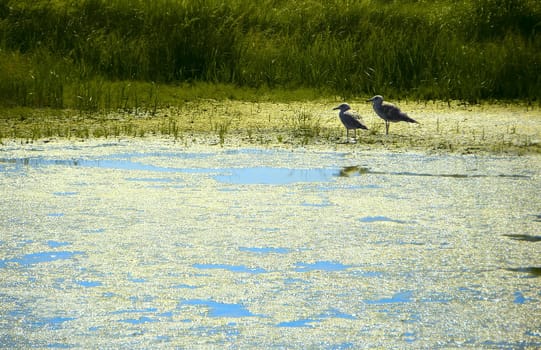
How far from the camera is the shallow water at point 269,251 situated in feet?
12.9

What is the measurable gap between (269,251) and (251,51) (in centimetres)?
703

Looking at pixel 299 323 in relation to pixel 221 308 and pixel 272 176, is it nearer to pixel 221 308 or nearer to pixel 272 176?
pixel 221 308

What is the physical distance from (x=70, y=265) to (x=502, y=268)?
195 centimetres

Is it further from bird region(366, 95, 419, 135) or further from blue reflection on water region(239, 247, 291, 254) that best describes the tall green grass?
blue reflection on water region(239, 247, 291, 254)

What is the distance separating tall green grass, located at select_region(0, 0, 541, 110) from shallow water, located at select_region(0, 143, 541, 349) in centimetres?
314

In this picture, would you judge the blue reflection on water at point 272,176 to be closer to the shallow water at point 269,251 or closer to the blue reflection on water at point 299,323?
the shallow water at point 269,251

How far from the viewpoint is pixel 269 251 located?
5062 millimetres

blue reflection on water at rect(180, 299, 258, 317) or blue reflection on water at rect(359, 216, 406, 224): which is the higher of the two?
blue reflection on water at rect(359, 216, 406, 224)

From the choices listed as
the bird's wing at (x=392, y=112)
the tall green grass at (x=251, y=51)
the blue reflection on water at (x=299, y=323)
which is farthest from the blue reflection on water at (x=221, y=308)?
the tall green grass at (x=251, y=51)

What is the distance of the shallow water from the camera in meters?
3.94

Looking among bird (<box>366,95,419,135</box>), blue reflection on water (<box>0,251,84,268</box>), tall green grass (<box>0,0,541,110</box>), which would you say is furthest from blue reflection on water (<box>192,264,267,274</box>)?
tall green grass (<box>0,0,541,110</box>)

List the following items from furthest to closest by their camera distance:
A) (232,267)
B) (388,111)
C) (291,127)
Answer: (291,127)
(388,111)
(232,267)

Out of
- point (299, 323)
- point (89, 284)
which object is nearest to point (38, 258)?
point (89, 284)

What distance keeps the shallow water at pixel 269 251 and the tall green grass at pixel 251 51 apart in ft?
10.3
